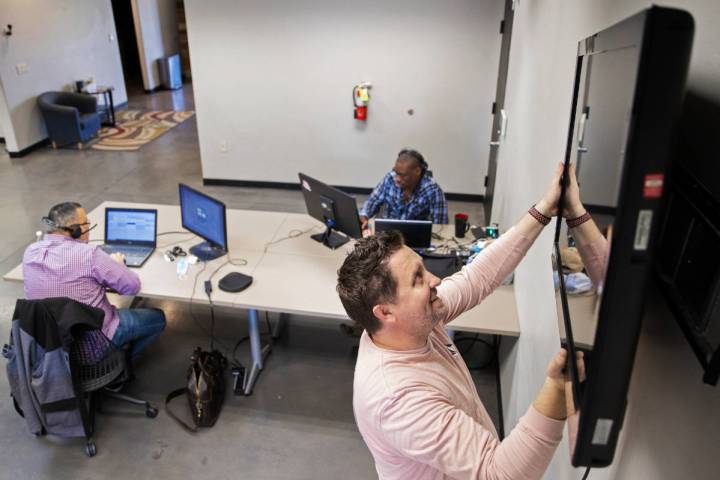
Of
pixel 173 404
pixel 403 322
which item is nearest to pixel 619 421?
pixel 403 322

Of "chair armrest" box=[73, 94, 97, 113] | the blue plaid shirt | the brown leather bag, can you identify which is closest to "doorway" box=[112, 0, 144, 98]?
"chair armrest" box=[73, 94, 97, 113]

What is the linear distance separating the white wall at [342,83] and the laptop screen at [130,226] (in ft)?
10.3

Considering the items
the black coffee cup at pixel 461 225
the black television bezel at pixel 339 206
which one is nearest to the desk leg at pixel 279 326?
the black television bezel at pixel 339 206

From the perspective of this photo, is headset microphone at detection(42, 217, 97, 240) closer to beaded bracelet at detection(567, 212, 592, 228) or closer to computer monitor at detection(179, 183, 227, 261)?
computer monitor at detection(179, 183, 227, 261)

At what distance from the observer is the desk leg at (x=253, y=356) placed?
347 cm

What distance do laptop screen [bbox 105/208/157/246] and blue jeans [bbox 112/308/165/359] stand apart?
0.48 meters

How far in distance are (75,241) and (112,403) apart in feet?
3.64

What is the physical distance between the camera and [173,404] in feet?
11.3

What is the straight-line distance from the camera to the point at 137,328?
130 inches

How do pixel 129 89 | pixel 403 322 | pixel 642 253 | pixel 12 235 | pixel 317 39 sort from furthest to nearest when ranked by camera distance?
pixel 129 89 → pixel 317 39 → pixel 12 235 → pixel 403 322 → pixel 642 253

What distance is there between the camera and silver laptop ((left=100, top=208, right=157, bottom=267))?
3588 millimetres

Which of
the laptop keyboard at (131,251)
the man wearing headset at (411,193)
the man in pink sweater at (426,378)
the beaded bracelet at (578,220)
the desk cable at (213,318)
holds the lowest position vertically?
the desk cable at (213,318)

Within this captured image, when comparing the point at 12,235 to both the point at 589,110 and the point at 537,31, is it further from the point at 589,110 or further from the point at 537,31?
the point at 589,110

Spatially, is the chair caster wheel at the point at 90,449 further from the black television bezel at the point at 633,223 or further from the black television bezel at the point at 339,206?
the black television bezel at the point at 633,223
